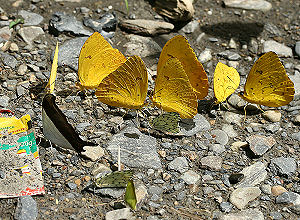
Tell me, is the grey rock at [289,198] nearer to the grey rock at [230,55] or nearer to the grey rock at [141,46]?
the grey rock at [230,55]

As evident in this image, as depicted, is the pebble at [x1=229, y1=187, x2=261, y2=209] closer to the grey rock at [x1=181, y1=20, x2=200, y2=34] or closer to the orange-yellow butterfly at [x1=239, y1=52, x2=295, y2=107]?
the orange-yellow butterfly at [x1=239, y1=52, x2=295, y2=107]

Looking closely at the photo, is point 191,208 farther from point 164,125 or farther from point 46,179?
point 46,179

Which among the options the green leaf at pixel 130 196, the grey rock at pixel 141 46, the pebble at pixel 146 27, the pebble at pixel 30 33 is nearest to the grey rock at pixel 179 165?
the green leaf at pixel 130 196

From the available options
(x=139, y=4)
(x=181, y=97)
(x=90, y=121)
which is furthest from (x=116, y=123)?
(x=139, y=4)

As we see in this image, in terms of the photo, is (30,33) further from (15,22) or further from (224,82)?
(224,82)

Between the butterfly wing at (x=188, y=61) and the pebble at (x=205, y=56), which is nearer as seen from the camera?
the butterfly wing at (x=188, y=61)

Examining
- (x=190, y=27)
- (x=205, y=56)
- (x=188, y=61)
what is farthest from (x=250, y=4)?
(x=188, y=61)
